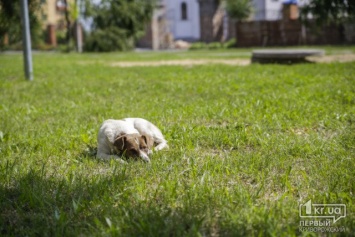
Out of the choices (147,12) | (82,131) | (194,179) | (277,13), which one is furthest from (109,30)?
(194,179)

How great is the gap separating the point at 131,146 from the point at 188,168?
1.86 feet

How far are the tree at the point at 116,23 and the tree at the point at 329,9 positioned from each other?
68.4 feet

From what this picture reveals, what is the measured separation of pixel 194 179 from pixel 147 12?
106 ft

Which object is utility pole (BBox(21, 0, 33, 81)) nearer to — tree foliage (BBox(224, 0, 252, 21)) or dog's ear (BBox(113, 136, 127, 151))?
dog's ear (BBox(113, 136, 127, 151))

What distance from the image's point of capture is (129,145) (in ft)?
11.8

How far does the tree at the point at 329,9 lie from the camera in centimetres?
1010

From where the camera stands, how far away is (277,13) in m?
44.0

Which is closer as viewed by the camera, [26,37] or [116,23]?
[26,37]

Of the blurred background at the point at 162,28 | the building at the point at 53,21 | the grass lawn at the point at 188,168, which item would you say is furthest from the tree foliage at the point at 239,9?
the grass lawn at the point at 188,168

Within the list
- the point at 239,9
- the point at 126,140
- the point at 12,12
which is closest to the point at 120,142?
the point at 126,140

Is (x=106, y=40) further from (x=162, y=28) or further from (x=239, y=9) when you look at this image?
(x=162, y=28)

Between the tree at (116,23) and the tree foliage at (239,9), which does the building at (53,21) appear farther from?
the tree foliage at (239,9)

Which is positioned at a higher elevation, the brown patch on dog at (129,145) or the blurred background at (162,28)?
the blurred background at (162,28)

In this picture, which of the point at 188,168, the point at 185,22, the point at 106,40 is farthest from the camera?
the point at 185,22
